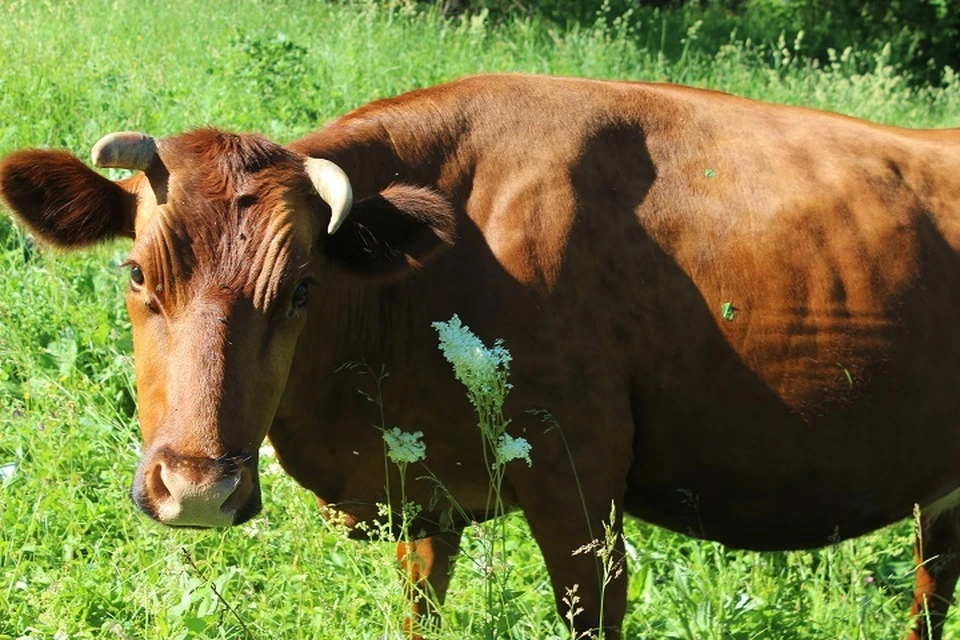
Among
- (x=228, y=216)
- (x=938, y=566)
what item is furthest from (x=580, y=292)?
(x=938, y=566)

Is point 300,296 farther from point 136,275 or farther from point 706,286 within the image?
point 706,286

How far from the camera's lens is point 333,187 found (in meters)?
3.72

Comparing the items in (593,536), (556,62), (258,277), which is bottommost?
(556,62)

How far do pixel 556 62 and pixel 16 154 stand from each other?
8.34 m

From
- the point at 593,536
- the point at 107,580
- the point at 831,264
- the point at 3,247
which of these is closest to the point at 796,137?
the point at 831,264

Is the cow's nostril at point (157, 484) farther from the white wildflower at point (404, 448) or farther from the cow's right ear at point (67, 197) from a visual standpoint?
the cow's right ear at point (67, 197)

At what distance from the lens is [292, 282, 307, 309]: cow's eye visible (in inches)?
145

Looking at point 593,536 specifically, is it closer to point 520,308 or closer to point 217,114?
point 520,308

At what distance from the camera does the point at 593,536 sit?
420cm

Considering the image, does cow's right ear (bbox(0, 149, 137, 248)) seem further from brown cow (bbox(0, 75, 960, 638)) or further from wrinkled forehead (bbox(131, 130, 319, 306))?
wrinkled forehead (bbox(131, 130, 319, 306))

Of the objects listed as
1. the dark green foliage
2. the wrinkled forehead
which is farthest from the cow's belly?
the dark green foliage

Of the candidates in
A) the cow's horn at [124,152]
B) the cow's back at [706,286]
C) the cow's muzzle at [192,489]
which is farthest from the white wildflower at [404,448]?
the cow's horn at [124,152]

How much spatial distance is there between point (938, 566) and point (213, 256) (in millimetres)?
3523

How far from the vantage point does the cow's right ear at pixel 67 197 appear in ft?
12.8
